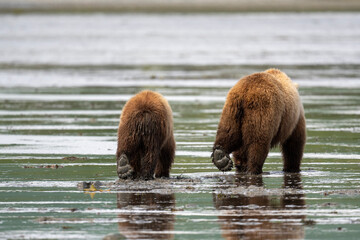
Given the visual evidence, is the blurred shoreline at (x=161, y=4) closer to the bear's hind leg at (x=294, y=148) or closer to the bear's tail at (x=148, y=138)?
the bear's hind leg at (x=294, y=148)

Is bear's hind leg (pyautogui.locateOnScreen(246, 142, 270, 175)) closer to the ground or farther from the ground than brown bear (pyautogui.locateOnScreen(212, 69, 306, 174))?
closer to the ground

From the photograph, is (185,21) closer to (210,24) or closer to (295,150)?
(210,24)

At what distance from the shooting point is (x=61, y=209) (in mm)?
9055

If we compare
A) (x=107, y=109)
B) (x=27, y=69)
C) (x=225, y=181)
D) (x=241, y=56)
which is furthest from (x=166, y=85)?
(x=225, y=181)

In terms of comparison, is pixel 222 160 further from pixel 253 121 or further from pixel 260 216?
pixel 260 216

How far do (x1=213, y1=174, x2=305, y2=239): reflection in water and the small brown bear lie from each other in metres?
1.21

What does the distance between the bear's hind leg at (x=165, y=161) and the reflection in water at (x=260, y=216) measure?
1.68m

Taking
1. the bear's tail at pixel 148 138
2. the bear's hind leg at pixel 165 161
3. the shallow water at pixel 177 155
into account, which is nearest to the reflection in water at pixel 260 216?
the shallow water at pixel 177 155

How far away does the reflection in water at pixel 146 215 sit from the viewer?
7934 millimetres

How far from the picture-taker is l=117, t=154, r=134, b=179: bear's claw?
10477 millimetres

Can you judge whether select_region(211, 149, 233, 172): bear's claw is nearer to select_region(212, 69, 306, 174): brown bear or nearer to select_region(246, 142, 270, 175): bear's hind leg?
select_region(212, 69, 306, 174): brown bear

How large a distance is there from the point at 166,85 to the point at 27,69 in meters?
7.78

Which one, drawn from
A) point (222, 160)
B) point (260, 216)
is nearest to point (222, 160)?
point (222, 160)

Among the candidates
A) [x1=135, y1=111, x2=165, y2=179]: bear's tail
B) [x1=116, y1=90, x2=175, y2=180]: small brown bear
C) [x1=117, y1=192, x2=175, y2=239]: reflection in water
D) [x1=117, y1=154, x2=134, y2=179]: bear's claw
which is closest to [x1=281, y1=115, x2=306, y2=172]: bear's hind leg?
[x1=116, y1=90, x2=175, y2=180]: small brown bear
